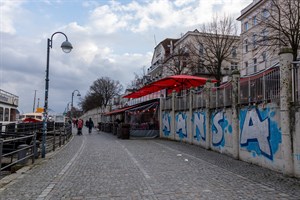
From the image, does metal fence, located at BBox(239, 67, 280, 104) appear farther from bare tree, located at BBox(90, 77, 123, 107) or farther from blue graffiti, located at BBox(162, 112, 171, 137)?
bare tree, located at BBox(90, 77, 123, 107)

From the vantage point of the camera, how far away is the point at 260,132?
35.4 ft

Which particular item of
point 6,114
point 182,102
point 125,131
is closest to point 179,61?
point 125,131

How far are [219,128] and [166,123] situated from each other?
1014cm

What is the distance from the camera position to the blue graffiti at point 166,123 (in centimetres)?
2392

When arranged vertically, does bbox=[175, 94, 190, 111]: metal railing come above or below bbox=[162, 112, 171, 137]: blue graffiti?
above

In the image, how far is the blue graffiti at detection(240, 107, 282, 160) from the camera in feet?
32.4

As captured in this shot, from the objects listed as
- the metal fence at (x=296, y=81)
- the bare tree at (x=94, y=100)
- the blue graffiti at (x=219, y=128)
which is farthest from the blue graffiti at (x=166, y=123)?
the bare tree at (x=94, y=100)

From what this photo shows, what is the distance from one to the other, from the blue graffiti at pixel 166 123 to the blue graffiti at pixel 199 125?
16.7ft

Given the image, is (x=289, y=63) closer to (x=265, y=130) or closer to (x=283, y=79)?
(x=283, y=79)

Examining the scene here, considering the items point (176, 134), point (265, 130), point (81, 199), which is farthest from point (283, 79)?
point (176, 134)

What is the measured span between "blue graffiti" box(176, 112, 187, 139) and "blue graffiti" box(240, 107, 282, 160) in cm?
815

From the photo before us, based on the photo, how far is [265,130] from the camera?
1044cm

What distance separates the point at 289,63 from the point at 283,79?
0.52 meters

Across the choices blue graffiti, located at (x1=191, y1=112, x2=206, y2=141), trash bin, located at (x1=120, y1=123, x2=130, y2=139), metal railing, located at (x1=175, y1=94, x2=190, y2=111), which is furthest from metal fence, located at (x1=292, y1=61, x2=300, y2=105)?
trash bin, located at (x1=120, y1=123, x2=130, y2=139)
